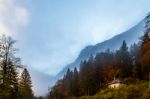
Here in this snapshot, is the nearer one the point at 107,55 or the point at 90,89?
the point at 90,89

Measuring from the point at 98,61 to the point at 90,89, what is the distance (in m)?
14.7

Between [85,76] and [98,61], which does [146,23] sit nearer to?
[85,76]

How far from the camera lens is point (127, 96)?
→ 167 ft

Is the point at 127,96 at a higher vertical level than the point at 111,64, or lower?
lower

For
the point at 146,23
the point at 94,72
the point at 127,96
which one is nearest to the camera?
the point at 127,96

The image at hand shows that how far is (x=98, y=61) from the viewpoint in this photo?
125938 mm

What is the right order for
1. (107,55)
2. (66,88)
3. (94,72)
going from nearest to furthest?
(94,72), (107,55), (66,88)

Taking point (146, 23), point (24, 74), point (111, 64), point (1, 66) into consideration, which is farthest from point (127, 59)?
point (1, 66)

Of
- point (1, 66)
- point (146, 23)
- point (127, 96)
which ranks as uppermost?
point (146, 23)

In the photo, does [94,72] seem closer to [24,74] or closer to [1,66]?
[24,74]

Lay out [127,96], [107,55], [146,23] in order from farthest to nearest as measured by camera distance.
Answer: [107,55] < [146,23] < [127,96]

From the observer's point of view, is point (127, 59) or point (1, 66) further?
point (127, 59)

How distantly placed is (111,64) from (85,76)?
886cm

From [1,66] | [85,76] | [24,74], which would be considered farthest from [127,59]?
[1,66]
